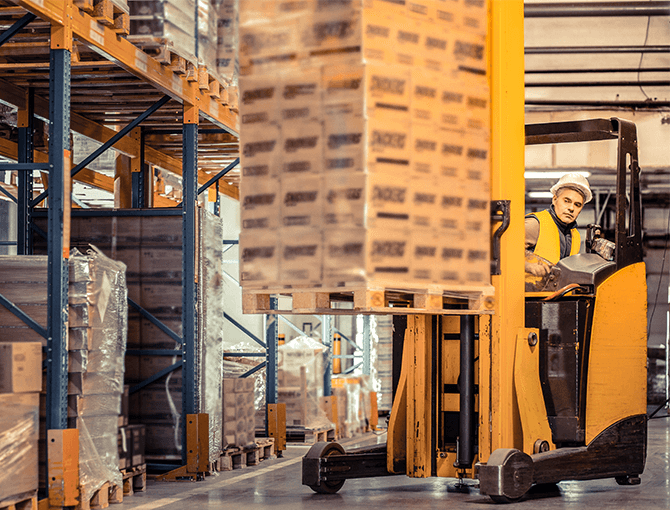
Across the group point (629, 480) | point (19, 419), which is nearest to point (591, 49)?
point (629, 480)

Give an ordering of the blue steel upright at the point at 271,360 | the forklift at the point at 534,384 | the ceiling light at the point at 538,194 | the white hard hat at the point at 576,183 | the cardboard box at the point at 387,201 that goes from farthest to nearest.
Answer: the ceiling light at the point at 538,194 → the blue steel upright at the point at 271,360 → the white hard hat at the point at 576,183 → the forklift at the point at 534,384 → the cardboard box at the point at 387,201

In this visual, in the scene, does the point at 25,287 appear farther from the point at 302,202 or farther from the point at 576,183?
the point at 576,183

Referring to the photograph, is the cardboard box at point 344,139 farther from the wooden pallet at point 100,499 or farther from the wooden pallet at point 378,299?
the wooden pallet at point 100,499

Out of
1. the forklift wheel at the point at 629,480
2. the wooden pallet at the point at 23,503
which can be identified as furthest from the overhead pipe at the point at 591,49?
the wooden pallet at the point at 23,503

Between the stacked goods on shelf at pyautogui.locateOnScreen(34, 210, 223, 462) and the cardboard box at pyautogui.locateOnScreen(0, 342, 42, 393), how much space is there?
221 cm

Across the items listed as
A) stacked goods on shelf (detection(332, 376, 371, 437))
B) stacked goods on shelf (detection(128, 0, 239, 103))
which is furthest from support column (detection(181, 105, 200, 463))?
stacked goods on shelf (detection(332, 376, 371, 437))

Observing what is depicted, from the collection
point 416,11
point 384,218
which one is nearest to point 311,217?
point 384,218

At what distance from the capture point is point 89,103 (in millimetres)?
8219

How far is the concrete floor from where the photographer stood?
18.9 feet

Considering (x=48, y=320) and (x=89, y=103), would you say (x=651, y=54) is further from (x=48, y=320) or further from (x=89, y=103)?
(x=48, y=320)

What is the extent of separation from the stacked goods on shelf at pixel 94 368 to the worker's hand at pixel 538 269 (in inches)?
113

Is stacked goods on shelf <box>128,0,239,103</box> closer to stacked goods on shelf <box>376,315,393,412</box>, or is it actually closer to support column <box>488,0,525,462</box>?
support column <box>488,0,525,462</box>

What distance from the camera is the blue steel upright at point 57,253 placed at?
568 centimetres

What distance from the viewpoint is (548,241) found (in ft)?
21.3
